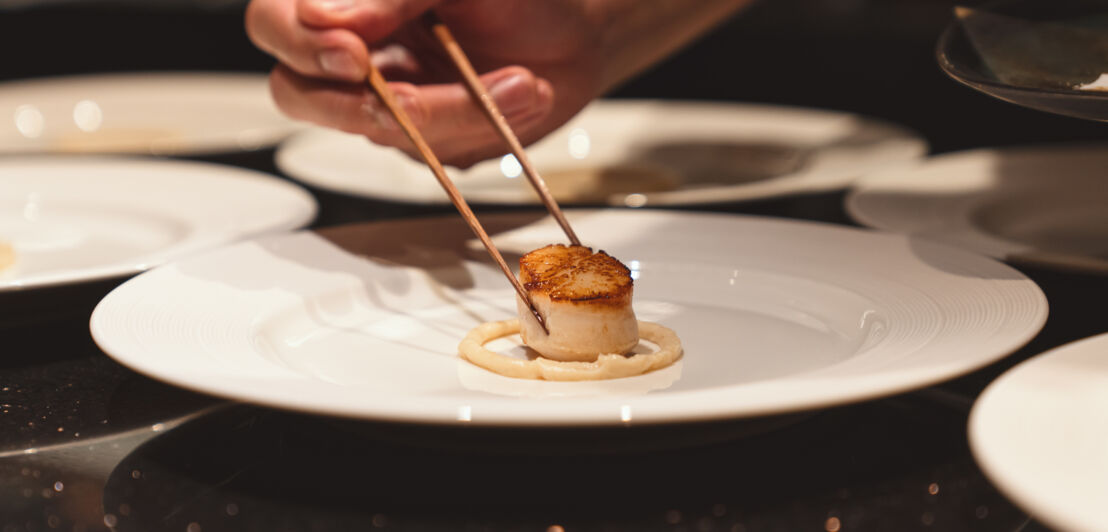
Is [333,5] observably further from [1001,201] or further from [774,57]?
[774,57]

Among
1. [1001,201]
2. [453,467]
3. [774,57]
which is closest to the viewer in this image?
[453,467]

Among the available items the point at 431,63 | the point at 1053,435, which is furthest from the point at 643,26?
the point at 1053,435

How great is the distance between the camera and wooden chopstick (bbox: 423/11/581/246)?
4.12 ft

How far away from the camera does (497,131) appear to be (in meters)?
1.35

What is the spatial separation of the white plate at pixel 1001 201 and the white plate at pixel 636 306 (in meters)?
0.19

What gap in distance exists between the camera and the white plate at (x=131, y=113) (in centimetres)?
251

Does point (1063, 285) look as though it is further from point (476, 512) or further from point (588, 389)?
point (476, 512)

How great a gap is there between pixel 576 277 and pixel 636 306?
158 mm

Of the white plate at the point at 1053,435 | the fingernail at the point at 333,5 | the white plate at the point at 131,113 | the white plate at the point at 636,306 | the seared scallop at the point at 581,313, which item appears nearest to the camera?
the white plate at the point at 1053,435

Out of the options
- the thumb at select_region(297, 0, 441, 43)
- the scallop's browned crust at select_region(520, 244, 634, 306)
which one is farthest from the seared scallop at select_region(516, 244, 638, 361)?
the thumb at select_region(297, 0, 441, 43)

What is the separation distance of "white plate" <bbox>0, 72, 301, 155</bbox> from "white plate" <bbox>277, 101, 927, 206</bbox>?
446mm

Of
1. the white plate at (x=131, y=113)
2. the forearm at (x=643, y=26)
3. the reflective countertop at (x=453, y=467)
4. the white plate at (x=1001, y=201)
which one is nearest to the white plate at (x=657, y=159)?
the white plate at (x=1001, y=201)

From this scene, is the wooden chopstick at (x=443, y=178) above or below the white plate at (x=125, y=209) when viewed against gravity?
above

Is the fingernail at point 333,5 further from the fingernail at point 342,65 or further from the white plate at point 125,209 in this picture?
the white plate at point 125,209
